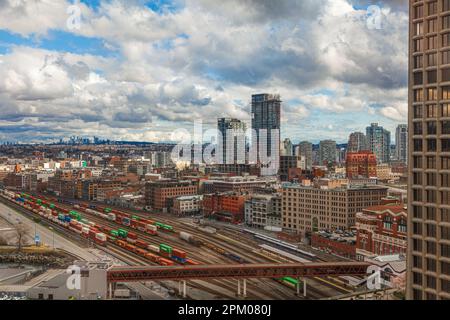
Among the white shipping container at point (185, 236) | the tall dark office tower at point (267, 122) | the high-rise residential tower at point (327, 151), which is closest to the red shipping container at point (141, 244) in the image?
the white shipping container at point (185, 236)

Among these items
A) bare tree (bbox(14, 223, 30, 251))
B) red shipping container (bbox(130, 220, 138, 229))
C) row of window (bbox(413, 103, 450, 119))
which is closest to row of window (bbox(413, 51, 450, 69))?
row of window (bbox(413, 103, 450, 119))

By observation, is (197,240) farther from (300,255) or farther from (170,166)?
(170,166)

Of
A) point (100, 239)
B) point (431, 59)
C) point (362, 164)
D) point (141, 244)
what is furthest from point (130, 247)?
point (362, 164)

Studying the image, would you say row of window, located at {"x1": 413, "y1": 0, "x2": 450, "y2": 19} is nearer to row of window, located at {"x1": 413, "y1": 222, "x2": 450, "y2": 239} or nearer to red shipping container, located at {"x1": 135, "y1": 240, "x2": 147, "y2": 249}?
row of window, located at {"x1": 413, "y1": 222, "x2": 450, "y2": 239}

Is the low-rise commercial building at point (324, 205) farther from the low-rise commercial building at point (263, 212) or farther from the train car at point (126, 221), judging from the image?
the train car at point (126, 221)

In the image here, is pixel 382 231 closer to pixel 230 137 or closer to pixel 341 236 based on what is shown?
pixel 341 236
